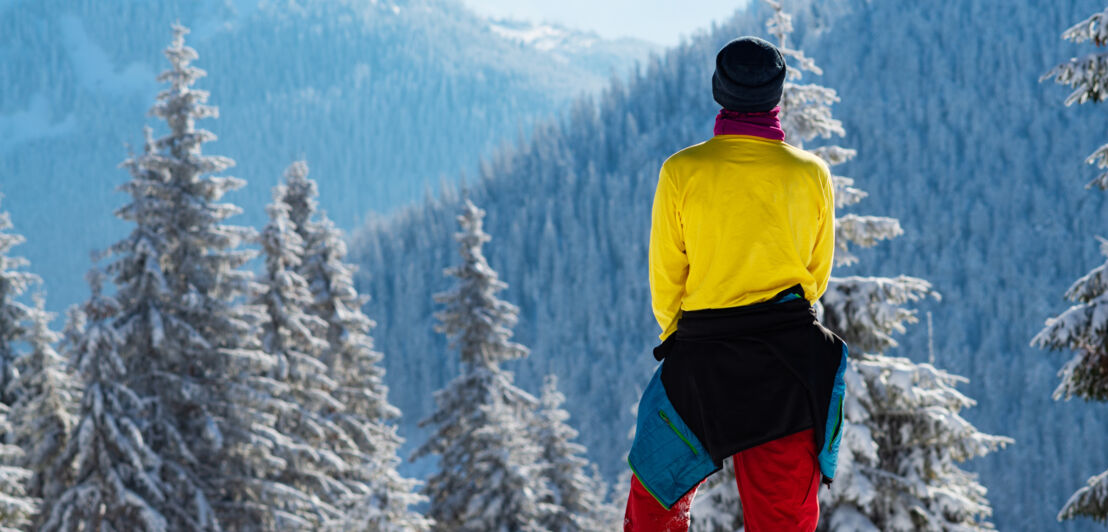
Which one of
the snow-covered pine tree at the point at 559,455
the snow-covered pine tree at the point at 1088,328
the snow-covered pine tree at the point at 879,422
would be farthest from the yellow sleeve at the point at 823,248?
the snow-covered pine tree at the point at 559,455

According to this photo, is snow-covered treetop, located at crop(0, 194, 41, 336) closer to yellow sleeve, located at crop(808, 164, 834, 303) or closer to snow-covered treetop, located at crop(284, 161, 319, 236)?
snow-covered treetop, located at crop(284, 161, 319, 236)

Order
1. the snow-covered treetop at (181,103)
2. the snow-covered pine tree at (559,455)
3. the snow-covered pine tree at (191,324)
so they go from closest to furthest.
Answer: the snow-covered pine tree at (191,324) → the snow-covered treetop at (181,103) → the snow-covered pine tree at (559,455)

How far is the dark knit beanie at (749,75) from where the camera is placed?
12.3 feet

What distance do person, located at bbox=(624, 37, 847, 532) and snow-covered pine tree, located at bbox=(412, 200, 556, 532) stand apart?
53.1 ft

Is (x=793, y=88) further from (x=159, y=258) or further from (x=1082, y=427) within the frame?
(x=1082, y=427)

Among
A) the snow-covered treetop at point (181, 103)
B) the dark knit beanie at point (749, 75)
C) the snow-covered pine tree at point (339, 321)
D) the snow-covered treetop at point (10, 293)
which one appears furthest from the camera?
the snow-covered pine tree at point (339, 321)

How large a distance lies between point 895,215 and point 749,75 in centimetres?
13956

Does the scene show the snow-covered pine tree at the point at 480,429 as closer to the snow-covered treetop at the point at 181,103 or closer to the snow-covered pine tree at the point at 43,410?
the snow-covered treetop at the point at 181,103

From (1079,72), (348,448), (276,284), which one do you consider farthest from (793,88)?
(348,448)

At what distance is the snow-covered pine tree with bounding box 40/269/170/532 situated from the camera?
14797 mm

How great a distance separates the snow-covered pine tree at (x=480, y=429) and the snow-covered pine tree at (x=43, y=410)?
24.3ft

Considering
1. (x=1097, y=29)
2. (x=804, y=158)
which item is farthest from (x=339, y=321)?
(x=804, y=158)

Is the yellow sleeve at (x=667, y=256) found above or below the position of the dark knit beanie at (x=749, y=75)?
below

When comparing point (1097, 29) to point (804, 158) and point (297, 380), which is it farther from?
point (297, 380)
